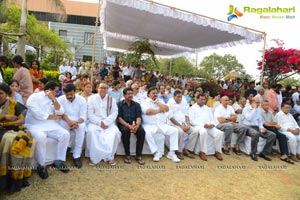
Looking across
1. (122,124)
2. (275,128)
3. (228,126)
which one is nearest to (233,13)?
(275,128)

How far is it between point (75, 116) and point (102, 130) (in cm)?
53

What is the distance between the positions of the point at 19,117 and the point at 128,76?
312 inches

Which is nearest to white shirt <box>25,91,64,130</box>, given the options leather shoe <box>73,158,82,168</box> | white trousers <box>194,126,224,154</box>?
leather shoe <box>73,158,82,168</box>

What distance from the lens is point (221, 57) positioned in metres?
49.3

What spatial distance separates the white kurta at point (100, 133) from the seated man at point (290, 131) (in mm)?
4114

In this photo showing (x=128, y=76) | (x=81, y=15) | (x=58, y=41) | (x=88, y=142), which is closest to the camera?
(x=88, y=142)

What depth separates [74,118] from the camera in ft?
15.7

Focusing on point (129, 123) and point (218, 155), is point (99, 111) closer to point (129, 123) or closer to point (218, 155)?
point (129, 123)

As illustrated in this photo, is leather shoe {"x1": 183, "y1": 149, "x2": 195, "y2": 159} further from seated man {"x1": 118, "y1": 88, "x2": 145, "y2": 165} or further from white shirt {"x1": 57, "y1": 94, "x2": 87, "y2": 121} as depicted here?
white shirt {"x1": 57, "y1": 94, "x2": 87, "y2": 121}

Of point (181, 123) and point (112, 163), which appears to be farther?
point (181, 123)

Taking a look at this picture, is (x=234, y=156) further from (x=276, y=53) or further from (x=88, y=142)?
(x=276, y=53)

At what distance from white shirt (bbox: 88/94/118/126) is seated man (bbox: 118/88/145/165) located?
0.17m

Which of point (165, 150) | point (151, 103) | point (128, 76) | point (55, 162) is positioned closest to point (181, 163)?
point (165, 150)

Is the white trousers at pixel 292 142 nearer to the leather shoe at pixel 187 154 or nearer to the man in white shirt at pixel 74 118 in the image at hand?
the leather shoe at pixel 187 154
